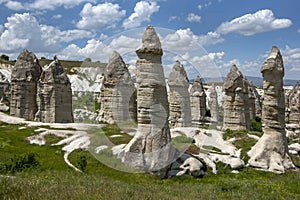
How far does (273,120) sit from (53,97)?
841 inches

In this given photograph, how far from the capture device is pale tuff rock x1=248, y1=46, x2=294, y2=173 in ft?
75.7

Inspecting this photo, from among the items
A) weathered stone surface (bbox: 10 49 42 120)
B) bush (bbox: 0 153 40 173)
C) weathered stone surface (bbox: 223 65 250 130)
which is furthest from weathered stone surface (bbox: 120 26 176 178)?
weathered stone surface (bbox: 10 49 42 120)

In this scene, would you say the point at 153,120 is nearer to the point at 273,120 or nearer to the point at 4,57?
the point at 273,120

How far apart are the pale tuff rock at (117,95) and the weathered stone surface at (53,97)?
12.9 feet

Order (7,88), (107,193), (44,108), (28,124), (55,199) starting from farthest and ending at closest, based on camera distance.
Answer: (7,88) < (44,108) < (28,124) < (107,193) < (55,199)

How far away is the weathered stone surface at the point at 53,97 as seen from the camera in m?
34.7

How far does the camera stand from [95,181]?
10586mm

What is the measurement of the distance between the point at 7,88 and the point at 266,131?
38.7 metres

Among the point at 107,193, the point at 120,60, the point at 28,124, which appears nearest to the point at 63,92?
the point at 28,124

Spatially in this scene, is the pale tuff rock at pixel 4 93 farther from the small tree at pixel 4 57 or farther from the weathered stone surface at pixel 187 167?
the small tree at pixel 4 57

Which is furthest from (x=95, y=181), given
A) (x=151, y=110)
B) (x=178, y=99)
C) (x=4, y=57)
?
(x=4, y=57)

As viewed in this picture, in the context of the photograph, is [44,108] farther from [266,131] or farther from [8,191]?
[8,191]

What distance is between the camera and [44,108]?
115ft

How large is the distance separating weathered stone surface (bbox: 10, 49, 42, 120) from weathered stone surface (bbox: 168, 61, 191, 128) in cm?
1510
